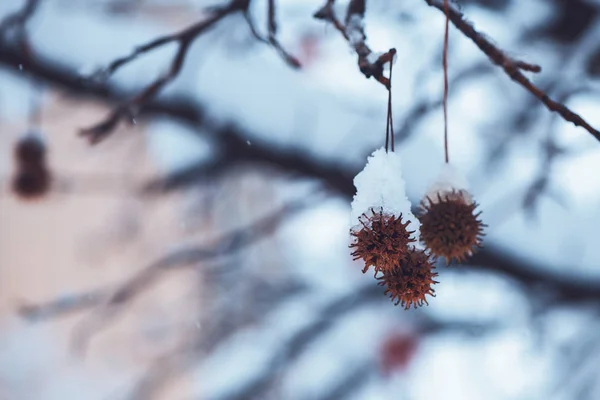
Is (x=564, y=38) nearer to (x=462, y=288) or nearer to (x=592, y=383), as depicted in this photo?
(x=462, y=288)

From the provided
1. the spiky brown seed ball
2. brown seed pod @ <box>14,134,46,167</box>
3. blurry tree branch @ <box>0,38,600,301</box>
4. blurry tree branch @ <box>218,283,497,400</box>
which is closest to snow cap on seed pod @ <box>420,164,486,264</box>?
the spiky brown seed ball

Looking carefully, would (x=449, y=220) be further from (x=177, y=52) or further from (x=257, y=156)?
(x=257, y=156)

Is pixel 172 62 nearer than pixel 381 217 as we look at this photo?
No

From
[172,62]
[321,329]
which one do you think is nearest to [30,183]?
[172,62]

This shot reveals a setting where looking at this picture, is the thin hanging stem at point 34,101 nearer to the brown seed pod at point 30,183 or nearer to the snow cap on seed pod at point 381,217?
the brown seed pod at point 30,183

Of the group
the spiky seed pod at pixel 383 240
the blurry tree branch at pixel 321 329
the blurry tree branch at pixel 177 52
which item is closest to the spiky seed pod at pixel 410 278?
the spiky seed pod at pixel 383 240

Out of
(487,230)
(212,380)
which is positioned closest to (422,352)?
(487,230)
